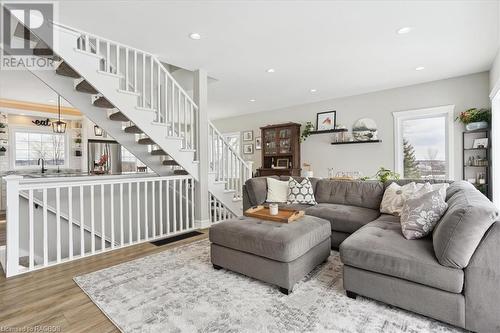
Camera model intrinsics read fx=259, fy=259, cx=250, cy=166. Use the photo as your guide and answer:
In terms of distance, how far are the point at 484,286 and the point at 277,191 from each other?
8.63 feet

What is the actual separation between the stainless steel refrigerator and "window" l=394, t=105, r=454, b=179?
280 inches

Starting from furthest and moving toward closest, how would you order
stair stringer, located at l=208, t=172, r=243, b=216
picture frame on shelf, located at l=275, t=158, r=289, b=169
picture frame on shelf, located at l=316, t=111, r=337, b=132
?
picture frame on shelf, located at l=275, t=158, r=289, b=169 < picture frame on shelf, located at l=316, t=111, r=337, b=132 < stair stringer, located at l=208, t=172, r=243, b=216

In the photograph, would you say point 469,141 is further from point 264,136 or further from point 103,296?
point 103,296

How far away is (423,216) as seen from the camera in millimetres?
2047

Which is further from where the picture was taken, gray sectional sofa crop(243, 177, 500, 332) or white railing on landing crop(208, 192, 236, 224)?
white railing on landing crop(208, 192, 236, 224)

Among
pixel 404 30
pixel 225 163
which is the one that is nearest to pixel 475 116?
pixel 404 30

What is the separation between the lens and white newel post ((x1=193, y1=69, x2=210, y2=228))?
4.10m

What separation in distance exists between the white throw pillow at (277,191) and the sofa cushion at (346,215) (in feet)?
2.07

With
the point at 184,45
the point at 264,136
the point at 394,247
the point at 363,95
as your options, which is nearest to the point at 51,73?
the point at 184,45

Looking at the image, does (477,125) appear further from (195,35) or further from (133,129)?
(133,129)

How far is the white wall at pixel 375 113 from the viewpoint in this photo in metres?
4.57

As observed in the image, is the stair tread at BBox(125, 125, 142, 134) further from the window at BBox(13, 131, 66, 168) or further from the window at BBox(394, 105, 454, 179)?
the window at BBox(394, 105, 454, 179)

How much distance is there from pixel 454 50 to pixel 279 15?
263 centimetres
